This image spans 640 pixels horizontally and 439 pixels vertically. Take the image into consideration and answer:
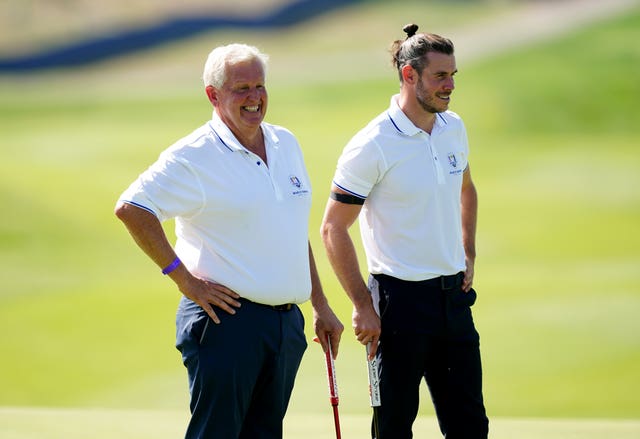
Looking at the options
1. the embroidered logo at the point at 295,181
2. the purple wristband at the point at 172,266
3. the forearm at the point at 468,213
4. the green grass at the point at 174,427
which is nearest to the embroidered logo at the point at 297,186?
the embroidered logo at the point at 295,181

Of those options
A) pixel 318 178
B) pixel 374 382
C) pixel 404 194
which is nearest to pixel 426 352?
pixel 374 382

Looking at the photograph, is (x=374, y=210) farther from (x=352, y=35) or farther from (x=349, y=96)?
(x=352, y=35)

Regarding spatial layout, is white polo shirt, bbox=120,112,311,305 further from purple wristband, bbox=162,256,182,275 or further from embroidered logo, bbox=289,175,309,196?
purple wristband, bbox=162,256,182,275

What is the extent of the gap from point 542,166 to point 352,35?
6.24m

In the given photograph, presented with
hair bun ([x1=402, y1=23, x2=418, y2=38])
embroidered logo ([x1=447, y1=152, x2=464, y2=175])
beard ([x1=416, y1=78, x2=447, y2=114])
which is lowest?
embroidered logo ([x1=447, y1=152, x2=464, y2=175])

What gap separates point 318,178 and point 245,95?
11.0 meters

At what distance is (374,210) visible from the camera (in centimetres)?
418

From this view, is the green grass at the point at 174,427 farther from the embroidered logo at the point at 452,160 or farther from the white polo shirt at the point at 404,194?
the embroidered logo at the point at 452,160

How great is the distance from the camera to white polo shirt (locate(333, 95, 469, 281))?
4105 millimetres

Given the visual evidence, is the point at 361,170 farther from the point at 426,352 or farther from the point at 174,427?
the point at 174,427

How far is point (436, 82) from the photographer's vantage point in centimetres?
416

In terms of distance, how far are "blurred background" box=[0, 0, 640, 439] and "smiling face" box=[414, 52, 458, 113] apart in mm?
1483

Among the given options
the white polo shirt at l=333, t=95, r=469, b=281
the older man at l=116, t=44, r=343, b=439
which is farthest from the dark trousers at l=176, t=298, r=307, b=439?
the white polo shirt at l=333, t=95, r=469, b=281

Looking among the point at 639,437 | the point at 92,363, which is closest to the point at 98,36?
the point at 92,363
